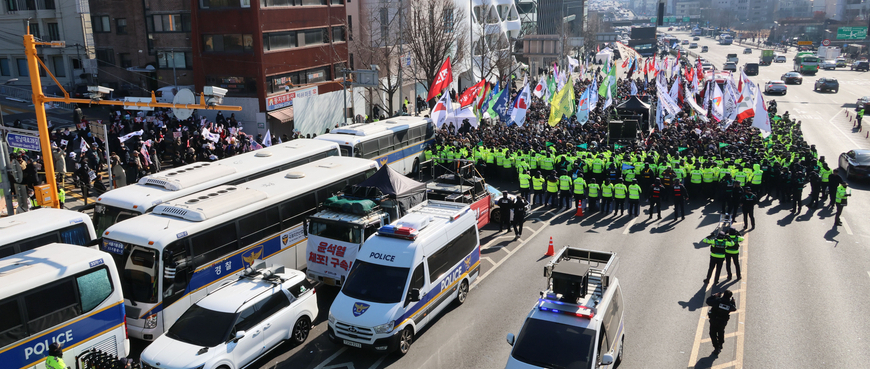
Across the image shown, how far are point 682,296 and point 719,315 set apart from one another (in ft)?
10.8

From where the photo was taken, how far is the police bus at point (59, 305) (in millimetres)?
10570

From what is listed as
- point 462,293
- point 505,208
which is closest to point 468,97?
point 505,208

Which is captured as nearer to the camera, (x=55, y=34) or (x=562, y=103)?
(x=562, y=103)

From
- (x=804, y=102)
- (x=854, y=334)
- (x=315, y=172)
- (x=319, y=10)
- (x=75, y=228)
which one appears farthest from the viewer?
(x=804, y=102)

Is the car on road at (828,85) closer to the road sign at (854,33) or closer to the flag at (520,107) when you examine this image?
the flag at (520,107)

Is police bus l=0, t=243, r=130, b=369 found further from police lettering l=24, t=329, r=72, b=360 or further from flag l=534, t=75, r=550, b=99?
flag l=534, t=75, r=550, b=99

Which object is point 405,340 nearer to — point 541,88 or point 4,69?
point 541,88

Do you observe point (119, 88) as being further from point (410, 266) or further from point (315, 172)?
point (410, 266)

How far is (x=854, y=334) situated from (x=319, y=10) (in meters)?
36.2

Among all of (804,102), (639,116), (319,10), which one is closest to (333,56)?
(319,10)

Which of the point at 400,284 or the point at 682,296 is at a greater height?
the point at 400,284

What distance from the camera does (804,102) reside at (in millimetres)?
54719

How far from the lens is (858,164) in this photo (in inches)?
1038

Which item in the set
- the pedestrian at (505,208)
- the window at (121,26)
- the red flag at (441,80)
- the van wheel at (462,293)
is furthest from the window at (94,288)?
the window at (121,26)
